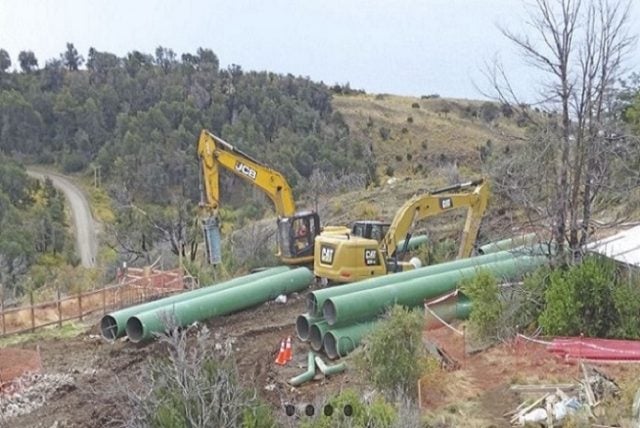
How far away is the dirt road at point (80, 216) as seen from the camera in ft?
154

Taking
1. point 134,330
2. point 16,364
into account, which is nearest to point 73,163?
point 134,330

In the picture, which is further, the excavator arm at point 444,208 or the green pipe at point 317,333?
the excavator arm at point 444,208

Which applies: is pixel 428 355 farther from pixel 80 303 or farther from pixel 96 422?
pixel 80 303

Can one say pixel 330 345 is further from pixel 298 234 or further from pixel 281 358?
pixel 298 234

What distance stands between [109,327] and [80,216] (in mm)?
36595

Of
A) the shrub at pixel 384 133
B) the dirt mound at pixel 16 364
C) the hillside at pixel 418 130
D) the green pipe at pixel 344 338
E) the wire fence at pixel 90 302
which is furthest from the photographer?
the shrub at pixel 384 133

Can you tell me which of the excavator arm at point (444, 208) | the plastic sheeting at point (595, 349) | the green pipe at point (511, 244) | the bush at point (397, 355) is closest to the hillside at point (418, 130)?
the excavator arm at point (444, 208)

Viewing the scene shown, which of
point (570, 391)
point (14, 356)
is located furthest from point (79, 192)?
point (570, 391)

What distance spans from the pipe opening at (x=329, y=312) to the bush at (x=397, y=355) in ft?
8.99

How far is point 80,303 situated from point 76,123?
4353cm

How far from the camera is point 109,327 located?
60.0 ft

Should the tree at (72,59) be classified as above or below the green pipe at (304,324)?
above

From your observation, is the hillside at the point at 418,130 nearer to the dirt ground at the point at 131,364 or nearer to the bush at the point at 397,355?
the dirt ground at the point at 131,364

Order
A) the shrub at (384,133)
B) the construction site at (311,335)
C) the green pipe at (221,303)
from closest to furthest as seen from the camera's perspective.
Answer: the construction site at (311,335), the green pipe at (221,303), the shrub at (384,133)
